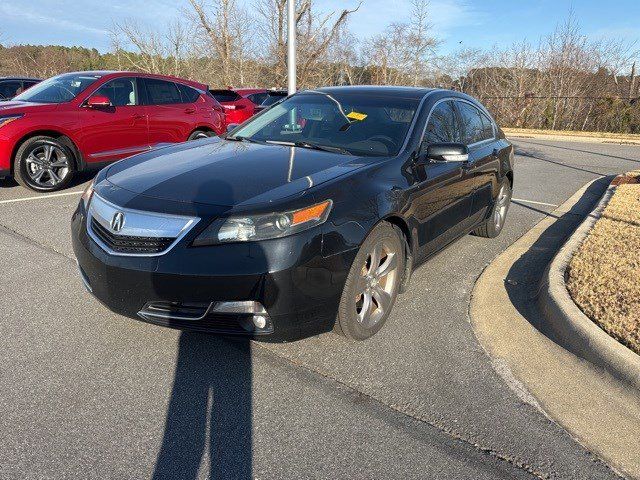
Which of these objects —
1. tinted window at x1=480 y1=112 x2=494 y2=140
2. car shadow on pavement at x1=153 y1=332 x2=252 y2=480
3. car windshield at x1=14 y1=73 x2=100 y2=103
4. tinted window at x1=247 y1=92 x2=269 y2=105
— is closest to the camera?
car shadow on pavement at x1=153 y1=332 x2=252 y2=480

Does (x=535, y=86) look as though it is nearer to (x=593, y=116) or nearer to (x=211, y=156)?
(x=593, y=116)

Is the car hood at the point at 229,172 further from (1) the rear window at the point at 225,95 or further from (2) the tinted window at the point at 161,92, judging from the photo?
(1) the rear window at the point at 225,95

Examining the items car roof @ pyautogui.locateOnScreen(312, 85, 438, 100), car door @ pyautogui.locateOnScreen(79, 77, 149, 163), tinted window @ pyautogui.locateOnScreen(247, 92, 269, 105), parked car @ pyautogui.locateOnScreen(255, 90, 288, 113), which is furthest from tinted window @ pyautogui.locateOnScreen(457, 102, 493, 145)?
tinted window @ pyautogui.locateOnScreen(247, 92, 269, 105)

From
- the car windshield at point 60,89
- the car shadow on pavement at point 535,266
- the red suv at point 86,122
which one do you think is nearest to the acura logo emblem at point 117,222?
the car shadow on pavement at point 535,266

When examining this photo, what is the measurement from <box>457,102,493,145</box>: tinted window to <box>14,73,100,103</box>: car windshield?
582 cm

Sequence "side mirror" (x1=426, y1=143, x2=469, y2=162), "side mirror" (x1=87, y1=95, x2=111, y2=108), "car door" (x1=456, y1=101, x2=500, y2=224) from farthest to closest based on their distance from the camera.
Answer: "side mirror" (x1=87, y1=95, x2=111, y2=108), "car door" (x1=456, y1=101, x2=500, y2=224), "side mirror" (x1=426, y1=143, x2=469, y2=162)

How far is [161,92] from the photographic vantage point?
27.8ft

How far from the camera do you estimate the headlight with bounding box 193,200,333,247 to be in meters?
2.54

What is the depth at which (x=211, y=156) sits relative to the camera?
11.5 feet

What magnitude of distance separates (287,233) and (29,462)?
1.54 m

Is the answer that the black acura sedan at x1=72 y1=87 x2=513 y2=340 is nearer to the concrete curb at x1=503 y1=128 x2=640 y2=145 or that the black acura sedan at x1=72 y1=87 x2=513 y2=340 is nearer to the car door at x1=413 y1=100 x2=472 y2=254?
the car door at x1=413 y1=100 x2=472 y2=254

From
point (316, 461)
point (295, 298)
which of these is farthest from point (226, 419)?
point (295, 298)

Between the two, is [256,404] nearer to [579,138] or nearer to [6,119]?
[6,119]

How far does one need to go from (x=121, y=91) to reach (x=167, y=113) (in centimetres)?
79
